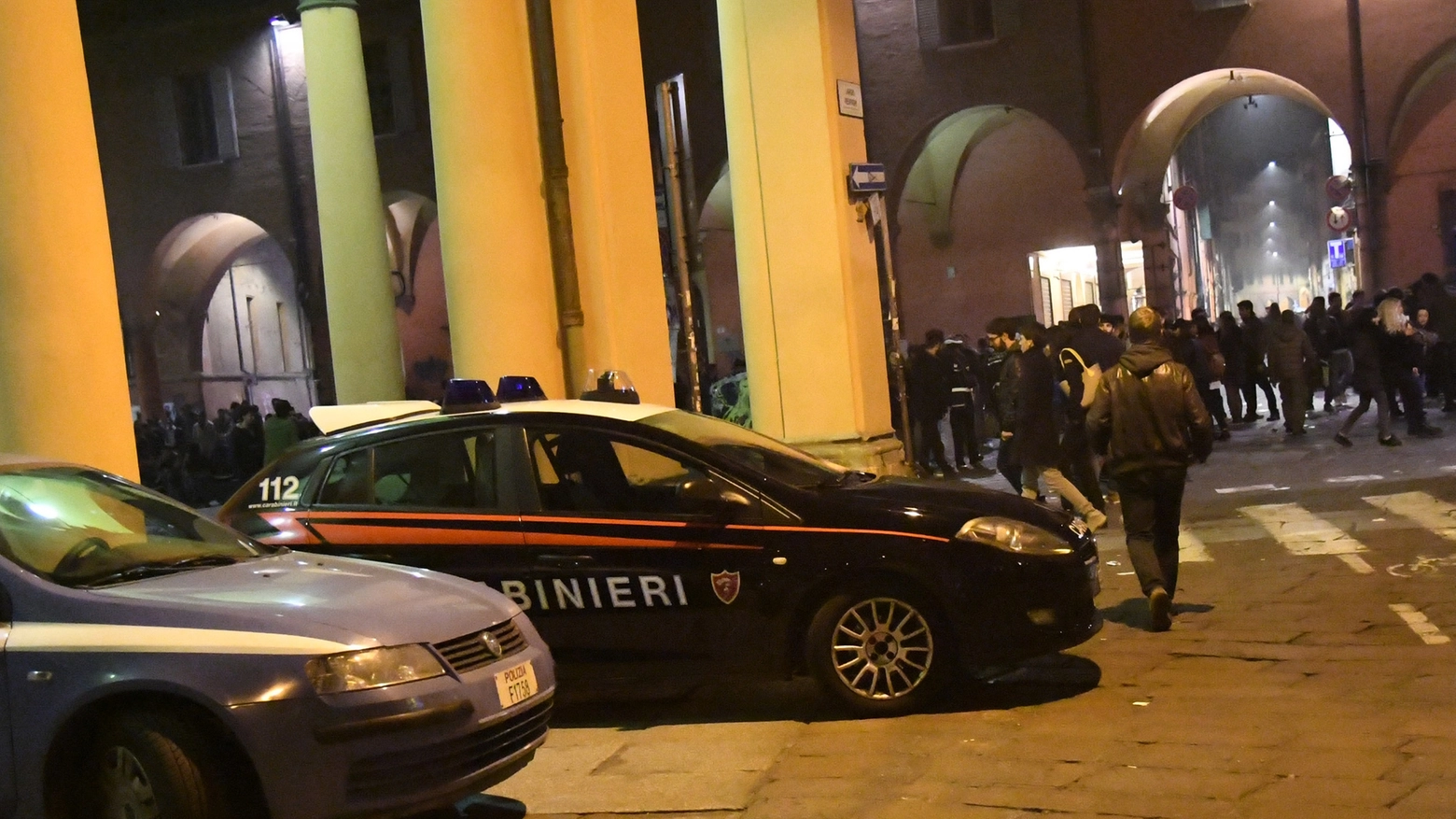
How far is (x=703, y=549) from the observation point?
264 inches

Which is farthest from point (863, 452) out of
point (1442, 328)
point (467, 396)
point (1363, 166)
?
point (1363, 166)

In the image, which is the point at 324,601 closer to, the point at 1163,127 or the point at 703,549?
the point at 703,549

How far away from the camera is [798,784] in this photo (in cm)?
561

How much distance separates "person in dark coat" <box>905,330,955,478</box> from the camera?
18438 millimetres

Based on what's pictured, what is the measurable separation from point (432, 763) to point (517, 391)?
3431mm

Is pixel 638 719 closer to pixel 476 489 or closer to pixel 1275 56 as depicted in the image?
pixel 476 489

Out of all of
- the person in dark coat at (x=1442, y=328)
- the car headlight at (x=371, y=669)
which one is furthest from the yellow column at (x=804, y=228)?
the person in dark coat at (x=1442, y=328)

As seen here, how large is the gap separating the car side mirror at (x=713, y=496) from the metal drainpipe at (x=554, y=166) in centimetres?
527

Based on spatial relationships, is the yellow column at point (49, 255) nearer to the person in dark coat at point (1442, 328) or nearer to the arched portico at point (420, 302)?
the person in dark coat at point (1442, 328)

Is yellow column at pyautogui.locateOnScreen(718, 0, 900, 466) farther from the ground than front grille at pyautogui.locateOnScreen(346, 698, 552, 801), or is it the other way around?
yellow column at pyautogui.locateOnScreen(718, 0, 900, 466)

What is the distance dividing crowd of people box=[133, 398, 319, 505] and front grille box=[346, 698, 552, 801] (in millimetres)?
18179

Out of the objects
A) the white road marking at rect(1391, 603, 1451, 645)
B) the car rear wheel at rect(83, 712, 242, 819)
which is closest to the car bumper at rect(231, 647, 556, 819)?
the car rear wheel at rect(83, 712, 242, 819)

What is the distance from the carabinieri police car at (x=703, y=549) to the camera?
6.57m

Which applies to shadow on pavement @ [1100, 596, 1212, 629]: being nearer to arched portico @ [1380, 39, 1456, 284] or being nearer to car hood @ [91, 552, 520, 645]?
car hood @ [91, 552, 520, 645]
